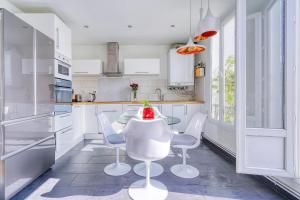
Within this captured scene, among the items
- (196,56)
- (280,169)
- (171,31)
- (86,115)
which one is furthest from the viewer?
(196,56)

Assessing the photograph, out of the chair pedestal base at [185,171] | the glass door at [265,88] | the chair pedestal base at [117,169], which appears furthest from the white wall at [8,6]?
the chair pedestal base at [185,171]

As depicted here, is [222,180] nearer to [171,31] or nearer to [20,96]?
[20,96]

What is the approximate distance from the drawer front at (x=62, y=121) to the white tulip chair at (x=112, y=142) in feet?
2.60

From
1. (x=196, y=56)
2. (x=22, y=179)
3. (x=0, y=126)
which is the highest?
(x=196, y=56)

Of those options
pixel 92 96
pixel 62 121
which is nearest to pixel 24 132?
pixel 62 121

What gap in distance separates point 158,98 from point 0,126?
3515mm

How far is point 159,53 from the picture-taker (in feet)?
15.1

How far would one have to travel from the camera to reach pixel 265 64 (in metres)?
1.93

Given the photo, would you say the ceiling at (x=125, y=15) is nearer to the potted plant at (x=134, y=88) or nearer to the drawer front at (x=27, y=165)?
the potted plant at (x=134, y=88)

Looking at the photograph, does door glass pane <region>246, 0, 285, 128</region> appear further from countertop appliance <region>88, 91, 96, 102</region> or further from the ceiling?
countertop appliance <region>88, 91, 96, 102</region>

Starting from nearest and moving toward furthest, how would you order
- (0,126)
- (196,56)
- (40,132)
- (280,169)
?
(0,126)
(280,169)
(40,132)
(196,56)

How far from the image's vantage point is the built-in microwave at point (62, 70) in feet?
8.55

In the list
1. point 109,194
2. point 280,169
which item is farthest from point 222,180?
point 109,194

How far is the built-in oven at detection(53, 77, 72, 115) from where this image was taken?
2.54m
